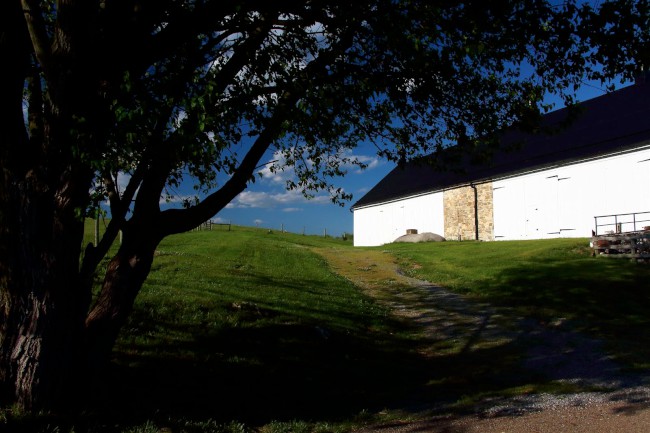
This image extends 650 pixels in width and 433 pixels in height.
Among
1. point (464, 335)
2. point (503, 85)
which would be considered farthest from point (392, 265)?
point (503, 85)

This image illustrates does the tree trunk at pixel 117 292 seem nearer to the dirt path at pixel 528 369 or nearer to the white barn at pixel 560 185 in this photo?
the dirt path at pixel 528 369

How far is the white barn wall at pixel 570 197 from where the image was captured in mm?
26188

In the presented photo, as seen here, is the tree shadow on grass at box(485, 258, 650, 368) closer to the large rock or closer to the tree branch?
the tree branch

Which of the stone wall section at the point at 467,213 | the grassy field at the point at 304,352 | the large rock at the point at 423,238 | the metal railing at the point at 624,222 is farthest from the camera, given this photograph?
the large rock at the point at 423,238

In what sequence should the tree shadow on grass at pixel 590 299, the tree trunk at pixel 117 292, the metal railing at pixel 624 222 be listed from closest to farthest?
the tree trunk at pixel 117 292
the tree shadow on grass at pixel 590 299
the metal railing at pixel 624 222

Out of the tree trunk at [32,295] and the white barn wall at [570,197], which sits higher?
the white barn wall at [570,197]

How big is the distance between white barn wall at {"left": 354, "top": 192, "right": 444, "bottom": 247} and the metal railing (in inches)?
567

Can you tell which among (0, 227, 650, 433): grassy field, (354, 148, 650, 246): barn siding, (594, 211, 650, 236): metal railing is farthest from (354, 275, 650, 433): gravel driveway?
(354, 148, 650, 246): barn siding

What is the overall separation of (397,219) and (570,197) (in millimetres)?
19454

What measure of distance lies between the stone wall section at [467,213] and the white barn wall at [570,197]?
27.8 inches

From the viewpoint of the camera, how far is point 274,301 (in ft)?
46.3

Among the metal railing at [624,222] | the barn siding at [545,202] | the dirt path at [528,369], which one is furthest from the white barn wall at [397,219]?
the dirt path at [528,369]

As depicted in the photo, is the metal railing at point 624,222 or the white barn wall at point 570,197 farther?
the white barn wall at point 570,197

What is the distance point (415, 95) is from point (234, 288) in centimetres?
913
